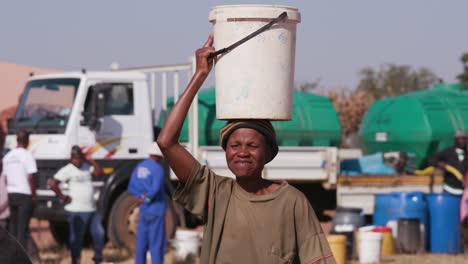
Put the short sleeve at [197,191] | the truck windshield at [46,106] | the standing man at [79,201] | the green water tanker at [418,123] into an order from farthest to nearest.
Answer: the green water tanker at [418,123] → the truck windshield at [46,106] → the standing man at [79,201] → the short sleeve at [197,191]

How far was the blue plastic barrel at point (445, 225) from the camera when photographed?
52.0 feet

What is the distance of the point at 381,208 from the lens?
16.0m

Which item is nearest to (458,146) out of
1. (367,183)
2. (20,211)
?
(367,183)

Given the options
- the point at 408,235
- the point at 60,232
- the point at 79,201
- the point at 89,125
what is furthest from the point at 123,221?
the point at 408,235

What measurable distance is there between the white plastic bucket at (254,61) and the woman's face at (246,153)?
7.4 inches

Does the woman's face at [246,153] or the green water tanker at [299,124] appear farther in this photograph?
the green water tanker at [299,124]

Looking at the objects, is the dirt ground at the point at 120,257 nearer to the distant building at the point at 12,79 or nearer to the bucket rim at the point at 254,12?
the bucket rim at the point at 254,12

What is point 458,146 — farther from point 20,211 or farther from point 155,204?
point 20,211

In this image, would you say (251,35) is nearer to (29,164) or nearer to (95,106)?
(29,164)

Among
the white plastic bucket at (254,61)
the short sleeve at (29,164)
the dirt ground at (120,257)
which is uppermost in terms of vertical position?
the white plastic bucket at (254,61)

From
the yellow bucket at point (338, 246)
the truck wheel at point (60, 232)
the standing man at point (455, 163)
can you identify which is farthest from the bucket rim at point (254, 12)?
the truck wheel at point (60, 232)

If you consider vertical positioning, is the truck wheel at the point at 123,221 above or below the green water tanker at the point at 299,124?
below

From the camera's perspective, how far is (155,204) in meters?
12.6

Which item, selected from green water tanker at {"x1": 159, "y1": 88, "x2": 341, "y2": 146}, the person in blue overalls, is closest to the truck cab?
green water tanker at {"x1": 159, "y1": 88, "x2": 341, "y2": 146}
